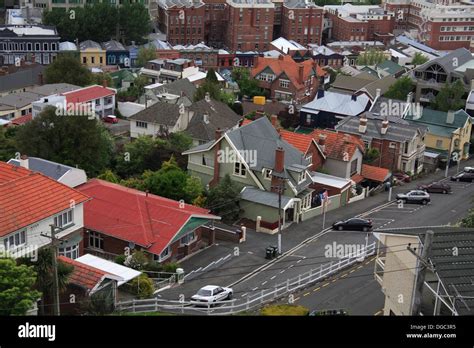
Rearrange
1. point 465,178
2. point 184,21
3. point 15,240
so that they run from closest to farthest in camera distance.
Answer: point 15,240 → point 465,178 → point 184,21

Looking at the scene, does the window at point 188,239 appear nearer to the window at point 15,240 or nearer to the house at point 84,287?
the house at point 84,287

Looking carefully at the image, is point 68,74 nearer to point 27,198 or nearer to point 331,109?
point 331,109

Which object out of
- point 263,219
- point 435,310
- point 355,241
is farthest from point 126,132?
point 435,310

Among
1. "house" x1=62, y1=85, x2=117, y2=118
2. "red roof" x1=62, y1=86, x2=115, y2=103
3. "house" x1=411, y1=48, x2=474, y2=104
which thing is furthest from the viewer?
"house" x1=411, y1=48, x2=474, y2=104

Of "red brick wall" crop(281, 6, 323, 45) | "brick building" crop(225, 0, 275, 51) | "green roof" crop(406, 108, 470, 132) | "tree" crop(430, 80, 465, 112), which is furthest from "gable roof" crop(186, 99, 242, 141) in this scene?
"red brick wall" crop(281, 6, 323, 45)

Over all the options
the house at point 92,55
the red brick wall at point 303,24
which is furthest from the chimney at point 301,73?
the red brick wall at point 303,24

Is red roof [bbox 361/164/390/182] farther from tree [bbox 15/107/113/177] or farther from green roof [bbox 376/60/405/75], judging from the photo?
green roof [bbox 376/60/405/75]

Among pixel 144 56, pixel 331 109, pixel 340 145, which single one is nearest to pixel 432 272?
pixel 340 145
